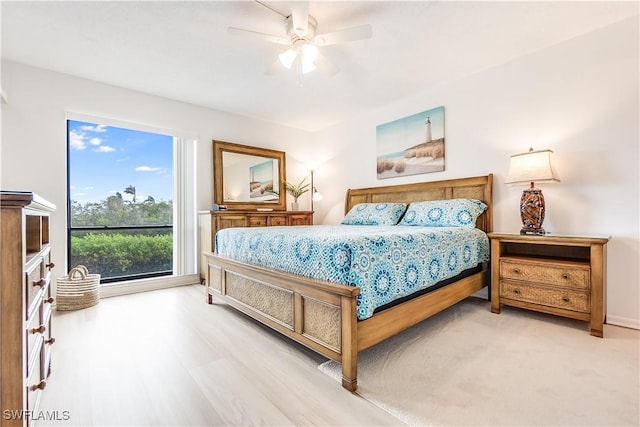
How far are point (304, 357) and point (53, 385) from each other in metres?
1.44

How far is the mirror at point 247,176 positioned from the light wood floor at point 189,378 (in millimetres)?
2207

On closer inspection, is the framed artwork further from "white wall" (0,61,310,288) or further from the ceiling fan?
the ceiling fan

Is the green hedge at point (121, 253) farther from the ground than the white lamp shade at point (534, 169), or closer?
closer

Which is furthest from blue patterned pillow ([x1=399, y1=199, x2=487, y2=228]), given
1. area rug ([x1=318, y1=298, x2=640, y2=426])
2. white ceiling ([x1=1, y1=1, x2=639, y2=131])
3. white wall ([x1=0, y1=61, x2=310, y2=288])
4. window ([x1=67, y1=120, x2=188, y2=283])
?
white wall ([x1=0, y1=61, x2=310, y2=288])

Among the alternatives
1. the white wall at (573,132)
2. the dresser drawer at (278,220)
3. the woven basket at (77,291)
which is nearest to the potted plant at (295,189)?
the dresser drawer at (278,220)

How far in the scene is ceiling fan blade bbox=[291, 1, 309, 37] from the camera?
1881 millimetres

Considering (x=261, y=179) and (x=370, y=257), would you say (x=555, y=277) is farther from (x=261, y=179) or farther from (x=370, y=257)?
(x=261, y=179)

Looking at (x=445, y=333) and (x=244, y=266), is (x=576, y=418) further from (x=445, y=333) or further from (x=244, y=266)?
(x=244, y=266)

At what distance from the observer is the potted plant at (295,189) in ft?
16.3

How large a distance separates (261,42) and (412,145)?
92.0 inches

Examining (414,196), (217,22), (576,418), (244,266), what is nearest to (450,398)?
(576,418)

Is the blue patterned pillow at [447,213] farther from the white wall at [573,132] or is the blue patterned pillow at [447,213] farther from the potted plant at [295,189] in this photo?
the potted plant at [295,189]

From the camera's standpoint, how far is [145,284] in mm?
3631

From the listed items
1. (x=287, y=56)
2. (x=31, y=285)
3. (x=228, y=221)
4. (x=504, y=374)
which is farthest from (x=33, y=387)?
(x=228, y=221)
